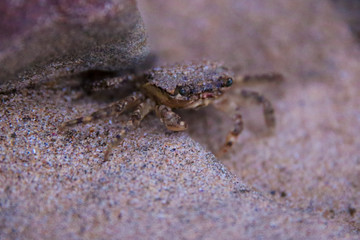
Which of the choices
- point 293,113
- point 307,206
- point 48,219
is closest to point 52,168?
point 48,219

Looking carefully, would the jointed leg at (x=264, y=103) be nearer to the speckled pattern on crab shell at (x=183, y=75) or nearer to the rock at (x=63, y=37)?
the speckled pattern on crab shell at (x=183, y=75)

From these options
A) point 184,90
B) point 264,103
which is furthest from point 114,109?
point 264,103

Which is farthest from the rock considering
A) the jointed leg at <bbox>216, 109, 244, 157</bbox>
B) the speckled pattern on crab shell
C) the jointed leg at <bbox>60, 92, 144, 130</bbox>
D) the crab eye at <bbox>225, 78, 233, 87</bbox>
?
the jointed leg at <bbox>216, 109, 244, 157</bbox>

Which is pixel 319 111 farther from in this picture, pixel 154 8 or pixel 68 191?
pixel 68 191

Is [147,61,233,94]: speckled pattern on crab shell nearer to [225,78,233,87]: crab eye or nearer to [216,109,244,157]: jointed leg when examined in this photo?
[225,78,233,87]: crab eye

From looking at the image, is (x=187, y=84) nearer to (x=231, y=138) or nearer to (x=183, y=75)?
(x=183, y=75)

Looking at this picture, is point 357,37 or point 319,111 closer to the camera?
point 319,111

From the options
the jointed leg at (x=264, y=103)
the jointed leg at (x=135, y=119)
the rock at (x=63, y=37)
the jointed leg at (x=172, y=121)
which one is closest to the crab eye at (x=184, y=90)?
the jointed leg at (x=172, y=121)
